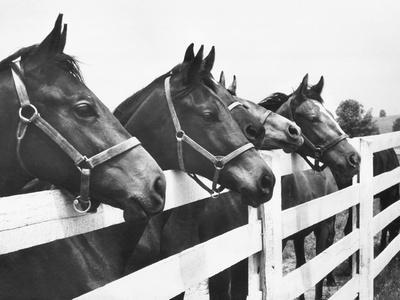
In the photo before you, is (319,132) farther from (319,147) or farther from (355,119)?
(355,119)

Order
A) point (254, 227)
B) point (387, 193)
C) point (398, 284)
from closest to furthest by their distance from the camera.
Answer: point (254, 227) < point (398, 284) < point (387, 193)

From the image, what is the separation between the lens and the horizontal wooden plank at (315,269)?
3.27 m

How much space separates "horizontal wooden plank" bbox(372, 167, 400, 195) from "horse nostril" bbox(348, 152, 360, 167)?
473 mm

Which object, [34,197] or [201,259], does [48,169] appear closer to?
[34,197]

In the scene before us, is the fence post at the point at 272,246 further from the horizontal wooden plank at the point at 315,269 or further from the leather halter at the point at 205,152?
the leather halter at the point at 205,152

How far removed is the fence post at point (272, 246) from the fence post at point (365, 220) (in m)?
1.80

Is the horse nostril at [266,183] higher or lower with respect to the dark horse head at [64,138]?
lower

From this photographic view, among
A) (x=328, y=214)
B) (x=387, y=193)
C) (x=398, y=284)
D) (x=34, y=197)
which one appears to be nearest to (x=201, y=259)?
(x=34, y=197)

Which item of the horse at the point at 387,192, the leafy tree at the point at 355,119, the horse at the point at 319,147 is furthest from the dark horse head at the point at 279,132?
the leafy tree at the point at 355,119

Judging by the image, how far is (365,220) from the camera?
462 cm

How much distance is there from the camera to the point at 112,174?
2098mm

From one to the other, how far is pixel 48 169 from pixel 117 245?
3.19ft

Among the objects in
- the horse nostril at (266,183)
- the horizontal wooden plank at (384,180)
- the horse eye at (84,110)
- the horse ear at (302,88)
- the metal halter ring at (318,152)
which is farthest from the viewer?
the horse ear at (302,88)

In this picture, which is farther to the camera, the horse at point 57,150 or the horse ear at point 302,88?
the horse ear at point 302,88
